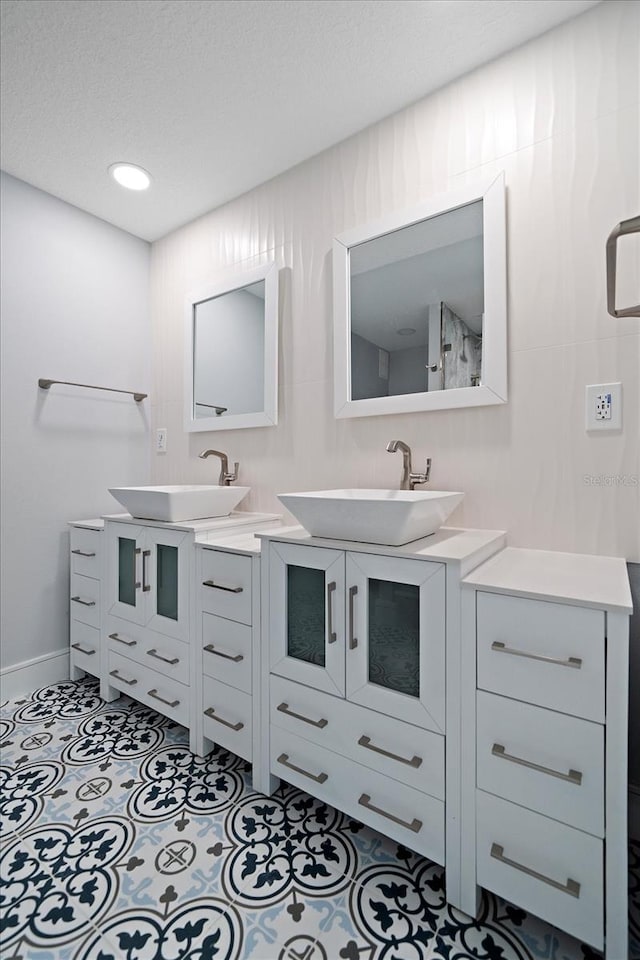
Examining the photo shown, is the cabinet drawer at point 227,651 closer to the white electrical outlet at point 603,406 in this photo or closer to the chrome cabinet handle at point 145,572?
the chrome cabinet handle at point 145,572

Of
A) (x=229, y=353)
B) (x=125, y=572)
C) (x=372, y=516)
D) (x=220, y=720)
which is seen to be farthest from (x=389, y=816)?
(x=229, y=353)

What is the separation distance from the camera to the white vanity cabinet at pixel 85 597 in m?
2.04

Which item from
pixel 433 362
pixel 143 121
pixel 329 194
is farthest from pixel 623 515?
pixel 143 121

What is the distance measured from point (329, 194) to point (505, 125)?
69 centimetres

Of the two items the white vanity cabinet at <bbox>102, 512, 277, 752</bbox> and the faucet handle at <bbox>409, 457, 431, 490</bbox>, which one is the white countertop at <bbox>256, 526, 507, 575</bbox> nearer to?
the faucet handle at <bbox>409, 457, 431, 490</bbox>

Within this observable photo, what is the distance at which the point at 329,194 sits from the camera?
6.04 ft

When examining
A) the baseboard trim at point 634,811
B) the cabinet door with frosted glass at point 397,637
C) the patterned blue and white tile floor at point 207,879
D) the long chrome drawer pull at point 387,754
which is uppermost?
the cabinet door with frosted glass at point 397,637

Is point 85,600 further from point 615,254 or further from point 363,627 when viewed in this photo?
point 615,254

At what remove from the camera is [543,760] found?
0.93 m

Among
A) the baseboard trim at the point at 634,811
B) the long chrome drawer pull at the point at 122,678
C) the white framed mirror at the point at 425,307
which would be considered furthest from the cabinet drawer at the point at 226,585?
the baseboard trim at the point at 634,811

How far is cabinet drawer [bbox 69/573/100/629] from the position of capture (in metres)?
2.04

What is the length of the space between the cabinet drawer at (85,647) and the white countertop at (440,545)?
1.21m

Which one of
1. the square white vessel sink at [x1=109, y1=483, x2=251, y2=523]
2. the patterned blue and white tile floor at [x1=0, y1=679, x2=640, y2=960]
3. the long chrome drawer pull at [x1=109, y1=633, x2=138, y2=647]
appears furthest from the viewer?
the long chrome drawer pull at [x1=109, y1=633, x2=138, y2=647]

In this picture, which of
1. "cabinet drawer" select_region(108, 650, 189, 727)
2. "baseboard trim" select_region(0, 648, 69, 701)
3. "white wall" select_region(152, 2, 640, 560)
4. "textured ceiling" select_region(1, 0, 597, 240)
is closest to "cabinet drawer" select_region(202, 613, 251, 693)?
"cabinet drawer" select_region(108, 650, 189, 727)
